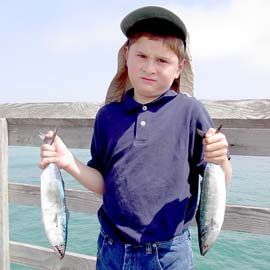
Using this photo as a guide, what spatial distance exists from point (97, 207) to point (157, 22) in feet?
4.58

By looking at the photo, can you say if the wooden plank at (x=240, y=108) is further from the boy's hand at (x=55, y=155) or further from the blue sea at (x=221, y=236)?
the blue sea at (x=221, y=236)

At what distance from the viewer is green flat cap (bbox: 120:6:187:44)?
6.41 ft

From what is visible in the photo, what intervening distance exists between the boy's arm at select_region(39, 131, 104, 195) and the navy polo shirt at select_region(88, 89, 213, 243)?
0.11 metres

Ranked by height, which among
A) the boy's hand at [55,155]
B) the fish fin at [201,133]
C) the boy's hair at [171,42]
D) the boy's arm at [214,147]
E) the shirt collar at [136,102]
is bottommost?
the boy's hand at [55,155]

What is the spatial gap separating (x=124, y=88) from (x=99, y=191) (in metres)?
0.60

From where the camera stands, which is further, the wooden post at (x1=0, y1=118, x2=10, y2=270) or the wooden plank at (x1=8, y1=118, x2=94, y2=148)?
the wooden post at (x1=0, y1=118, x2=10, y2=270)

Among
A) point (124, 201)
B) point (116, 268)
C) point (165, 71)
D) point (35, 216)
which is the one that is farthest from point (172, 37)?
point (35, 216)

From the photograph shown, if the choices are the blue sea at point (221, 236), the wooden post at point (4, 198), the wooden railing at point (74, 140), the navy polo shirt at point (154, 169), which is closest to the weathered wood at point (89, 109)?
the wooden railing at point (74, 140)

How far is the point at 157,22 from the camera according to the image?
6.48 feet

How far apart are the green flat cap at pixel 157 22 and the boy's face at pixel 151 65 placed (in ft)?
0.20

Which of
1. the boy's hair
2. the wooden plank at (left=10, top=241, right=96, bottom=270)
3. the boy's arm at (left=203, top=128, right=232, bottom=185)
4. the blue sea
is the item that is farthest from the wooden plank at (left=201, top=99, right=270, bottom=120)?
the blue sea

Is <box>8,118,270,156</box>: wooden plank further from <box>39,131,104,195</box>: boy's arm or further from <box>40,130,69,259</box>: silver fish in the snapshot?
<box>40,130,69,259</box>: silver fish

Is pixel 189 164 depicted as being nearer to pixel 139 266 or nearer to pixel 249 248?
pixel 139 266

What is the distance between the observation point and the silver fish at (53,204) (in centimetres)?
183
